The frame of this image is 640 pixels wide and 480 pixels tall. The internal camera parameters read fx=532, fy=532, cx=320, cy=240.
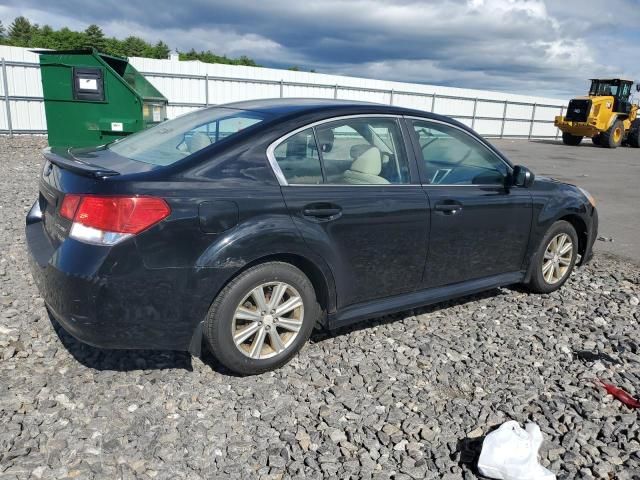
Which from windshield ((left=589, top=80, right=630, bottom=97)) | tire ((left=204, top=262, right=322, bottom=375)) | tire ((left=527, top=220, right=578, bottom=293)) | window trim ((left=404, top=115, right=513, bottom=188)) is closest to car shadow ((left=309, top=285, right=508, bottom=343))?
tire ((left=527, top=220, right=578, bottom=293))

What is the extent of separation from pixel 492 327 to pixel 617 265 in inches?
104

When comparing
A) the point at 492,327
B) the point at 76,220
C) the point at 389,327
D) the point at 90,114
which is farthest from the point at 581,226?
the point at 90,114

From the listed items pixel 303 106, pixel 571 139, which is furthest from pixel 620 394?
pixel 571 139

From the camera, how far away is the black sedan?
2.62 meters

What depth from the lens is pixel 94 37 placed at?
51.7 m

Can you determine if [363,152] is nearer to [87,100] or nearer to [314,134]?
[314,134]

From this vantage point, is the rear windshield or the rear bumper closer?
the rear bumper

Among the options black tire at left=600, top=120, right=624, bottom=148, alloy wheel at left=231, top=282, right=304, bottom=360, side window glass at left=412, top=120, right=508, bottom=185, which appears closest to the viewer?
alloy wheel at left=231, top=282, right=304, bottom=360

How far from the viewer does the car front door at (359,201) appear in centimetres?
307

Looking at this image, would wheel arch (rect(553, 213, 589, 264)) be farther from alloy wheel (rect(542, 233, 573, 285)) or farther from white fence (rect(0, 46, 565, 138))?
white fence (rect(0, 46, 565, 138))

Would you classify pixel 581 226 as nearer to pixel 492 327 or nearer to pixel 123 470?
pixel 492 327

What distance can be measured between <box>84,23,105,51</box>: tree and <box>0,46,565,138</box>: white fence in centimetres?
3064

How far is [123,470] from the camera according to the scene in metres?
2.31

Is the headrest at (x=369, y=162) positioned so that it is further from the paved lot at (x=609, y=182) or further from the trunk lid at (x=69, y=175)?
the paved lot at (x=609, y=182)
